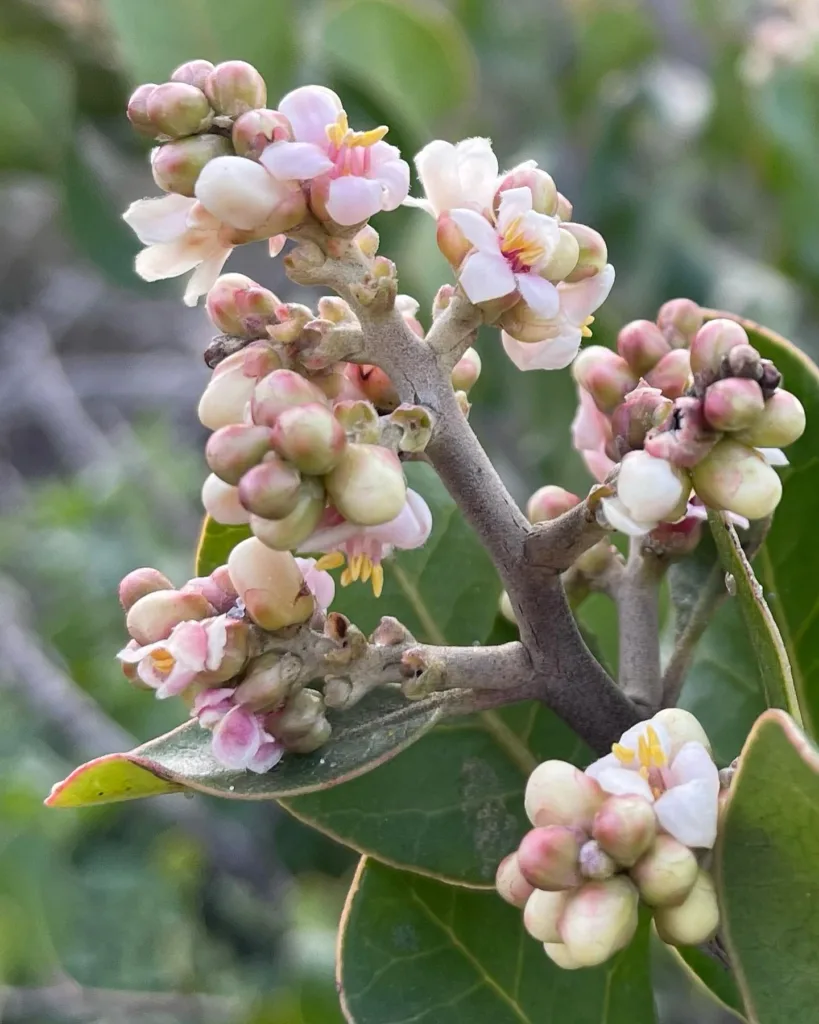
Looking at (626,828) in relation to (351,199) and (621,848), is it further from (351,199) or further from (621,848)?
(351,199)

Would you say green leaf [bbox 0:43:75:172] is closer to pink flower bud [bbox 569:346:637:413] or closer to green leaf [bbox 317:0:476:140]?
green leaf [bbox 317:0:476:140]

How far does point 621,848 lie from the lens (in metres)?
0.50

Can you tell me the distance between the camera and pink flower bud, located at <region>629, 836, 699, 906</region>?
1.65ft

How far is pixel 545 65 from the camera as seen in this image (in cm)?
244

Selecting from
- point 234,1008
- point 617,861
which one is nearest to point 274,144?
point 617,861

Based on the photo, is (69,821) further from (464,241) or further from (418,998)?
(464,241)

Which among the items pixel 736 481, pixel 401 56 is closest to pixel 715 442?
pixel 736 481

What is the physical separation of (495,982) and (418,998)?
56 millimetres

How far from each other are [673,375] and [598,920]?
32 cm

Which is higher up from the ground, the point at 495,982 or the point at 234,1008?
the point at 495,982

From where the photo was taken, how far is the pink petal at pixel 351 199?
489 mm

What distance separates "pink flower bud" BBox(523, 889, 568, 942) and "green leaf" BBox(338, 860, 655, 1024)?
0.20 m

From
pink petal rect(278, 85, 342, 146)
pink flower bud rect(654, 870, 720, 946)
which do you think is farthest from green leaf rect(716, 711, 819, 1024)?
pink petal rect(278, 85, 342, 146)

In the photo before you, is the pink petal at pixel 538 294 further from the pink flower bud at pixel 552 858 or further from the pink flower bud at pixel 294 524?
the pink flower bud at pixel 552 858
